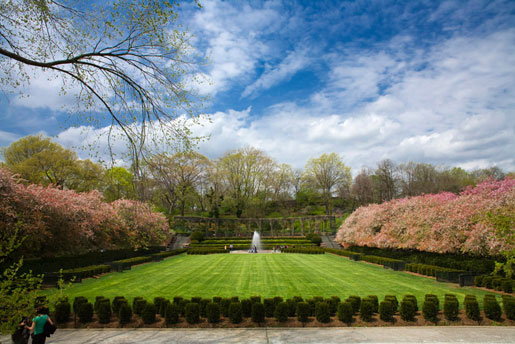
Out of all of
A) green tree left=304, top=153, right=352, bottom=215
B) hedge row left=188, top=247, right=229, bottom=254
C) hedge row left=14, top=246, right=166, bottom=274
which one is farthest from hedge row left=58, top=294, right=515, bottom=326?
green tree left=304, top=153, right=352, bottom=215

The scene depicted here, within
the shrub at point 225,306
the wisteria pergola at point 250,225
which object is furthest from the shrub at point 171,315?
the wisteria pergola at point 250,225

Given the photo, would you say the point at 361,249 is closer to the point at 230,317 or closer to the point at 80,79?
the point at 230,317

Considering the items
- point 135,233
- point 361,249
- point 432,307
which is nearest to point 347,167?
point 361,249

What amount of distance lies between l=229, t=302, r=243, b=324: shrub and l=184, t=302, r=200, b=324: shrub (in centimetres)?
84

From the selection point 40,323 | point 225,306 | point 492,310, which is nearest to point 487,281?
point 492,310

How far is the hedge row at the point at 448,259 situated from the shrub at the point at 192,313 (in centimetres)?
1223

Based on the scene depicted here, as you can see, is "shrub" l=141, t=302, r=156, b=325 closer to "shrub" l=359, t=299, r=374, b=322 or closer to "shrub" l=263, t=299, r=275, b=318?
"shrub" l=263, t=299, r=275, b=318

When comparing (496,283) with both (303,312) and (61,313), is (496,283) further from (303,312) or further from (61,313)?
(61,313)

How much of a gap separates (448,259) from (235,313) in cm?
1272

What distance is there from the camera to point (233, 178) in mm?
53938

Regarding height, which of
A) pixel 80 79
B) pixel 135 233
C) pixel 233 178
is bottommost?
pixel 135 233

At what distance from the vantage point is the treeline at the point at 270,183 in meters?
45.1

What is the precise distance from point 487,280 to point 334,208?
173 ft

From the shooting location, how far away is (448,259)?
15.6 metres
